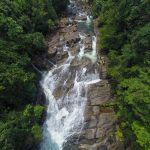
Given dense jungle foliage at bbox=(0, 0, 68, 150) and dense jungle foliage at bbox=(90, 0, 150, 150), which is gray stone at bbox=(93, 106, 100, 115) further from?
dense jungle foliage at bbox=(0, 0, 68, 150)

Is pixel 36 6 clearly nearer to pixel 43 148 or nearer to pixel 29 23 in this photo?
pixel 29 23

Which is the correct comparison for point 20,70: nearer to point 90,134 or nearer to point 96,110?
point 96,110

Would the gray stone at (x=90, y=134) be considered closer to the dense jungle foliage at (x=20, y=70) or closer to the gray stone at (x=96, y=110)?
the gray stone at (x=96, y=110)

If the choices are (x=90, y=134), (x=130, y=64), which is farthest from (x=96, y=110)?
(x=130, y=64)

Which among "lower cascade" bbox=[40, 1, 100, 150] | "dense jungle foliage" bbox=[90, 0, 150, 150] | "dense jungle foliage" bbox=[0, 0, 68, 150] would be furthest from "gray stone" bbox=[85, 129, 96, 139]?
"dense jungle foliage" bbox=[0, 0, 68, 150]

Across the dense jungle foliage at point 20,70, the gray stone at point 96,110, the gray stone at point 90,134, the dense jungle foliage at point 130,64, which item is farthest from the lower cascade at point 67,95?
the dense jungle foliage at point 130,64
